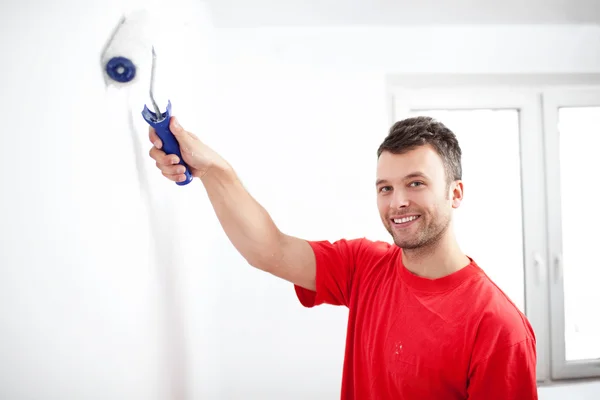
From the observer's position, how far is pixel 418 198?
902 millimetres

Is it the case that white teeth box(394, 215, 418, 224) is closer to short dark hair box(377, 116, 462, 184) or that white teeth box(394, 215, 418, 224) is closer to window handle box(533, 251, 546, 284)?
short dark hair box(377, 116, 462, 184)

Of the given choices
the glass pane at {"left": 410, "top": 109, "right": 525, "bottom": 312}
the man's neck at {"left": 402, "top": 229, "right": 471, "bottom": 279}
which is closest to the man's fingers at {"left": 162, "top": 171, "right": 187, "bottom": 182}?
the man's neck at {"left": 402, "top": 229, "right": 471, "bottom": 279}

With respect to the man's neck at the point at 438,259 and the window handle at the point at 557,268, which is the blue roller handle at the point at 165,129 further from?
the window handle at the point at 557,268

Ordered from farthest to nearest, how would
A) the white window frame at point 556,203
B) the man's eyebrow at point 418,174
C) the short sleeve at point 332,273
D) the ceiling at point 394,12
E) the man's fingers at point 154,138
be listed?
the white window frame at point 556,203 < the ceiling at point 394,12 < the short sleeve at point 332,273 < the man's eyebrow at point 418,174 < the man's fingers at point 154,138

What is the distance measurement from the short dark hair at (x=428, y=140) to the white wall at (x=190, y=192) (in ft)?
1.69

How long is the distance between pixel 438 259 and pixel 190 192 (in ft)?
2.13

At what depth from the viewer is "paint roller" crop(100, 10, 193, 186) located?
0.55 metres

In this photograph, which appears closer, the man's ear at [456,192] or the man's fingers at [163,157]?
the man's fingers at [163,157]

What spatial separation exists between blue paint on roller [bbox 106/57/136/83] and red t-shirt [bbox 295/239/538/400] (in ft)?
2.05

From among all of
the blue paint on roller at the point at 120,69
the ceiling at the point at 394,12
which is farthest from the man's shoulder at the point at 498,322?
the ceiling at the point at 394,12

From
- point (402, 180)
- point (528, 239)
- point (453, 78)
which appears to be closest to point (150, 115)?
point (402, 180)

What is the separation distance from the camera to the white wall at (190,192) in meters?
0.40

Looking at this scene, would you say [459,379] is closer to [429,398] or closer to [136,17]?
[429,398]

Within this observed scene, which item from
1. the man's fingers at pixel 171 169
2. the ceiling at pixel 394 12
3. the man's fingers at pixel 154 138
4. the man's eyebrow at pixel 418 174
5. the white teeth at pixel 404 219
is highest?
the ceiling at pixel 394 12
